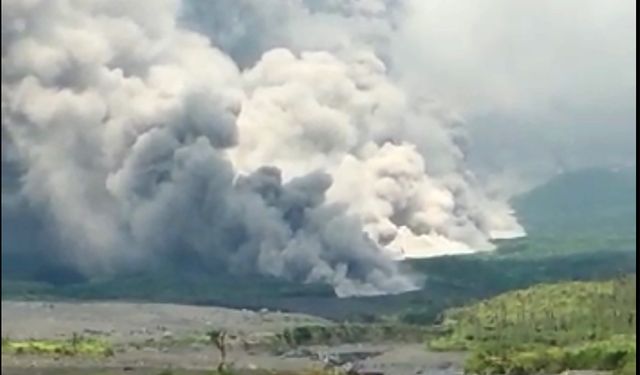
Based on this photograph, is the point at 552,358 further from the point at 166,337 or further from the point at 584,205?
the point at 166,337

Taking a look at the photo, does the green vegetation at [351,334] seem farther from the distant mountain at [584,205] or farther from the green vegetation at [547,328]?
the distant mountain at [584,205]

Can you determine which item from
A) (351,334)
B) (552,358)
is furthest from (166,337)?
(552,358)

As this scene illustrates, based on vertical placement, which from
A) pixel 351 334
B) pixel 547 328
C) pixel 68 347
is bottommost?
pixel 68 347

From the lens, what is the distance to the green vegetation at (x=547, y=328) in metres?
8.10

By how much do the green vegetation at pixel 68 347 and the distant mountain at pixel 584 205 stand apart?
296 cm

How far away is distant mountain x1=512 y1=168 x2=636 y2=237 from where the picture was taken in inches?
333

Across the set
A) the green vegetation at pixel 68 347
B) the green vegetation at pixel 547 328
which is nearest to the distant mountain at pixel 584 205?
the green vegetation at pixel 547 328

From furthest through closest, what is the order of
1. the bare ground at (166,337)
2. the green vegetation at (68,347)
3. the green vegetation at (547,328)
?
the green vegetation at (547,328), the green vegetation at (68,347), the bare ground at (166,337)

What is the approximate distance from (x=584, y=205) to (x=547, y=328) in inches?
36.4

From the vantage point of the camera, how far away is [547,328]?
8477mm

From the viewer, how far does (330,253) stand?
8516 mm

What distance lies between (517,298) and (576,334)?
20.3 inches

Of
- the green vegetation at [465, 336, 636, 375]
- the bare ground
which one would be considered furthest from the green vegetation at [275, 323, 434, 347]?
the green vegetation at [465, 336, 636, 375]

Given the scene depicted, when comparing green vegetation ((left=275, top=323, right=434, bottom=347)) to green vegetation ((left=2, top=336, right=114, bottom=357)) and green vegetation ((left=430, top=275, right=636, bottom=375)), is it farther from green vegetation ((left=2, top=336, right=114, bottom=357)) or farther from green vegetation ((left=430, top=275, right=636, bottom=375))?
green vegetation ((left=2, top=336, right=114, bottom=357))
